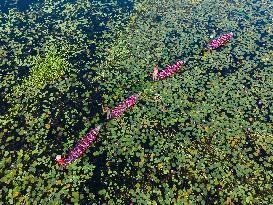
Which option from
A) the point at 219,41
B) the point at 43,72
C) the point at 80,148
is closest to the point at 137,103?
the point at 80,148

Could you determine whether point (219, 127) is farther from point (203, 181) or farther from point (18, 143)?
point (18, 143)

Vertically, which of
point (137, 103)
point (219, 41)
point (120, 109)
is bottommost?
point (219, 41)

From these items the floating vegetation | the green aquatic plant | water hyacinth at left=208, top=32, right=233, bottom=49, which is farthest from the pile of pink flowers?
the green aquatic plant

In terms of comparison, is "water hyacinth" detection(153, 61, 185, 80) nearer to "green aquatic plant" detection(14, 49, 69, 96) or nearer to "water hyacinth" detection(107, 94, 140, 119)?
"water hyacinth" detection(107, 94, 140, 119)

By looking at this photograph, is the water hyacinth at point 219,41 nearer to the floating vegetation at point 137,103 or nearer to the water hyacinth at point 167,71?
the floating vegetation at point 137,103

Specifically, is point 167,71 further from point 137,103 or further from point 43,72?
point 43,72

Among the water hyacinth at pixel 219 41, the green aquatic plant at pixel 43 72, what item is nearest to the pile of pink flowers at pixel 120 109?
the water hyacinth at pixel 219 41
